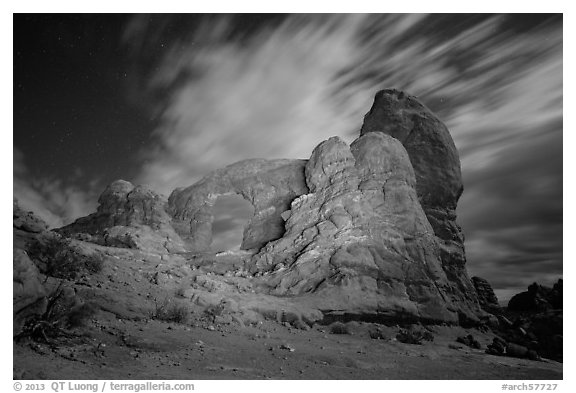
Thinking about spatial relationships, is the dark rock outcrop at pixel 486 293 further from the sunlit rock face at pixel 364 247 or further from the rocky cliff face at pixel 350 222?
the sunlit rock face at pixel 364 247

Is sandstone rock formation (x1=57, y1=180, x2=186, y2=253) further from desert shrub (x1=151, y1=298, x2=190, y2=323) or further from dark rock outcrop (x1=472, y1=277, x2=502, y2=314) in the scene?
dark rock outcrop (x1=472, y1=277, x2=502, y2=314)

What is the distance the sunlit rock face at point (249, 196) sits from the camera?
27.5m

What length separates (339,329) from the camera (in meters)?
13.6

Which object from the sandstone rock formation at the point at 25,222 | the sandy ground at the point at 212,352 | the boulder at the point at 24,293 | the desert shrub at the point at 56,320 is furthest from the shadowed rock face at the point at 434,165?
the boulder at the point at 24,293

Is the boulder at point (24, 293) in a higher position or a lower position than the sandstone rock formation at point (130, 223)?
lower

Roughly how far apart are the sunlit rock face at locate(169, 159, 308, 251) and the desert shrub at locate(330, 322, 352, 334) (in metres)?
12.5

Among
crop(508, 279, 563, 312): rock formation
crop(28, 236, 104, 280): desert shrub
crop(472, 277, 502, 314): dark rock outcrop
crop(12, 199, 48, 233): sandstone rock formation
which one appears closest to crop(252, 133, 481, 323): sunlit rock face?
crop(28, 236, 104, 280): desert shrub

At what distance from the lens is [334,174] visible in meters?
22.9

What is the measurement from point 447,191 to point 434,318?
14.0m

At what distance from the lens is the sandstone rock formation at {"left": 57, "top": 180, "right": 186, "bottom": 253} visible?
85.9ft

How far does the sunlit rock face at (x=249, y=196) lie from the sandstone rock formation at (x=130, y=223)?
1.48 metres

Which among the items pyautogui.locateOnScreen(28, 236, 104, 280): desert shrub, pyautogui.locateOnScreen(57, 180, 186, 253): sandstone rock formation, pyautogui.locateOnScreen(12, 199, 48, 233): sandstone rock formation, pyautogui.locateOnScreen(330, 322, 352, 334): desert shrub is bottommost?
pyautogui.locateOnScreen(330, 322, 352, 334): desert shrub
